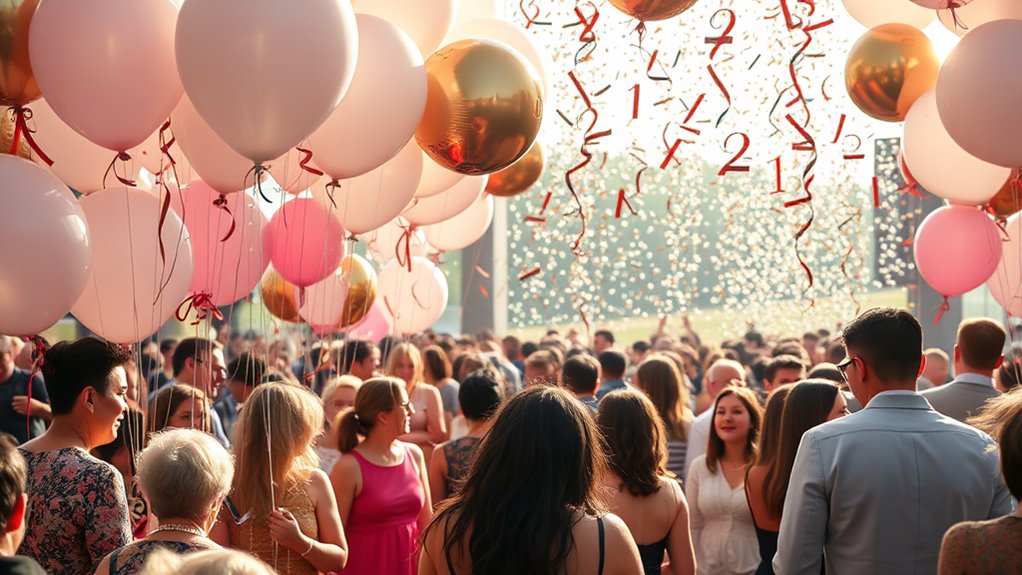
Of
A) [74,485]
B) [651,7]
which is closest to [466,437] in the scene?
[651,7]

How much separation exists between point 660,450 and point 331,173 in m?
1.50

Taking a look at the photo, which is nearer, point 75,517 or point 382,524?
point 75,517

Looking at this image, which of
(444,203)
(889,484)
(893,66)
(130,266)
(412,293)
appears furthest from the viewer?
(412,293)

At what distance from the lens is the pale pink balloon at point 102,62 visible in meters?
3.32

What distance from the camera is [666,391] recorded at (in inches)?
227

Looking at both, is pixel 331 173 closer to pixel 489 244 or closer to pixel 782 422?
pixel 782 422

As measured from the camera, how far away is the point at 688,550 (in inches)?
147

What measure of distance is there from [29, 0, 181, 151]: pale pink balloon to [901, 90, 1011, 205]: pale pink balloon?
3165 mm

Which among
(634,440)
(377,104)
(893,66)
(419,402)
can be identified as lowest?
(419,402)

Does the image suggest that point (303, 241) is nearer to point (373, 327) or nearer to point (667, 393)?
point (667, 393)

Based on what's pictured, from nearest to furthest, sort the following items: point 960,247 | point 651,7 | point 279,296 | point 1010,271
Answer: point 651,7 < point 960,247 < point 1010,271 < point 279,296

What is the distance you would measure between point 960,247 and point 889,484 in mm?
2830

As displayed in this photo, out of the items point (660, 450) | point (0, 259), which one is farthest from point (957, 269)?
point (0, 259)

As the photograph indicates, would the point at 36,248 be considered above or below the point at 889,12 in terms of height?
below
